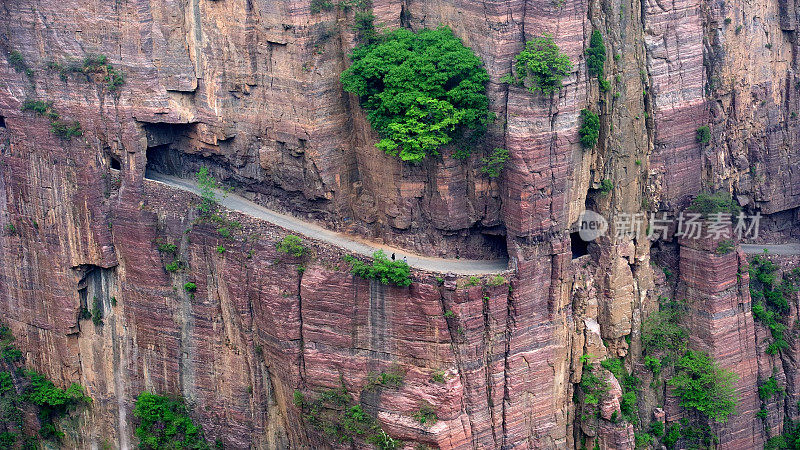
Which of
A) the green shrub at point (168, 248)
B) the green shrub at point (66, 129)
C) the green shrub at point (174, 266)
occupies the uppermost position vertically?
the green shrub at point (66, 129)

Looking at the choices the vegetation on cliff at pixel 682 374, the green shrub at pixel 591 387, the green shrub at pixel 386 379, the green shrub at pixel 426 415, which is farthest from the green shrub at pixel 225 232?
the vegetation on cliff at pixel 682 374

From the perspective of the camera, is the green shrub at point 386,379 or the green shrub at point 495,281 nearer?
the green shrub at point 495,281

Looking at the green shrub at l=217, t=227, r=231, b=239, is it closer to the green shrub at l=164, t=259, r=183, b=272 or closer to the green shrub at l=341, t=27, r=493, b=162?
the green shrub at l=164, t=259, r=183, b=272

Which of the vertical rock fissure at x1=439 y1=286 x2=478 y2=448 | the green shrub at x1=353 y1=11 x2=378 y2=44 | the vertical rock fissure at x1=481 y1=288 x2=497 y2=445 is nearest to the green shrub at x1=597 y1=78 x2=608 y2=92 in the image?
the green shrub at x1=353 y1=11 x2=378 y2=44

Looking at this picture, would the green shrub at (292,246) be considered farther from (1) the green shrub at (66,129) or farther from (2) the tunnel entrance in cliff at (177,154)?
(1) the green shrub at (66,129)

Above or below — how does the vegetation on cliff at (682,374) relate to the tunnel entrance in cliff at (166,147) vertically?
below
